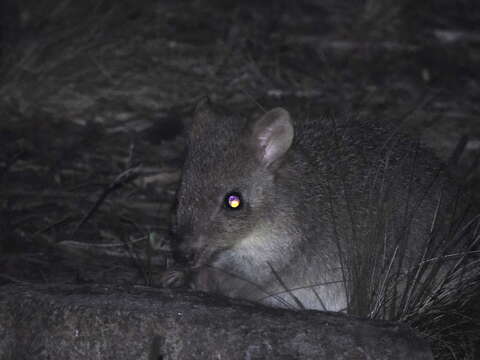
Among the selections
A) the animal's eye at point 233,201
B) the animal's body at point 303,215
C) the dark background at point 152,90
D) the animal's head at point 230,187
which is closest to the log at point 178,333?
the animal's body at point 303,215

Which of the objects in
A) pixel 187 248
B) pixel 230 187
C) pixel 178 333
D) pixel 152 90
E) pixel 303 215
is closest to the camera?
pixel 178 333

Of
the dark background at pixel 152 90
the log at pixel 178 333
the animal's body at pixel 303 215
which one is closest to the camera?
the log at pixel 178 333

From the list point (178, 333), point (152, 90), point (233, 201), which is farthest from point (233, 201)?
point (152, 90)

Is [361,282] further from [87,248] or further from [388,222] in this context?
[87,248]

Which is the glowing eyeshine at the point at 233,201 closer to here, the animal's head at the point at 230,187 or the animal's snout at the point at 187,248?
the animal's head at the point at 230,187

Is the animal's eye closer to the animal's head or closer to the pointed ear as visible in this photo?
the animal's head

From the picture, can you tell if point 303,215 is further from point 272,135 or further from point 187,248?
point 187,248
